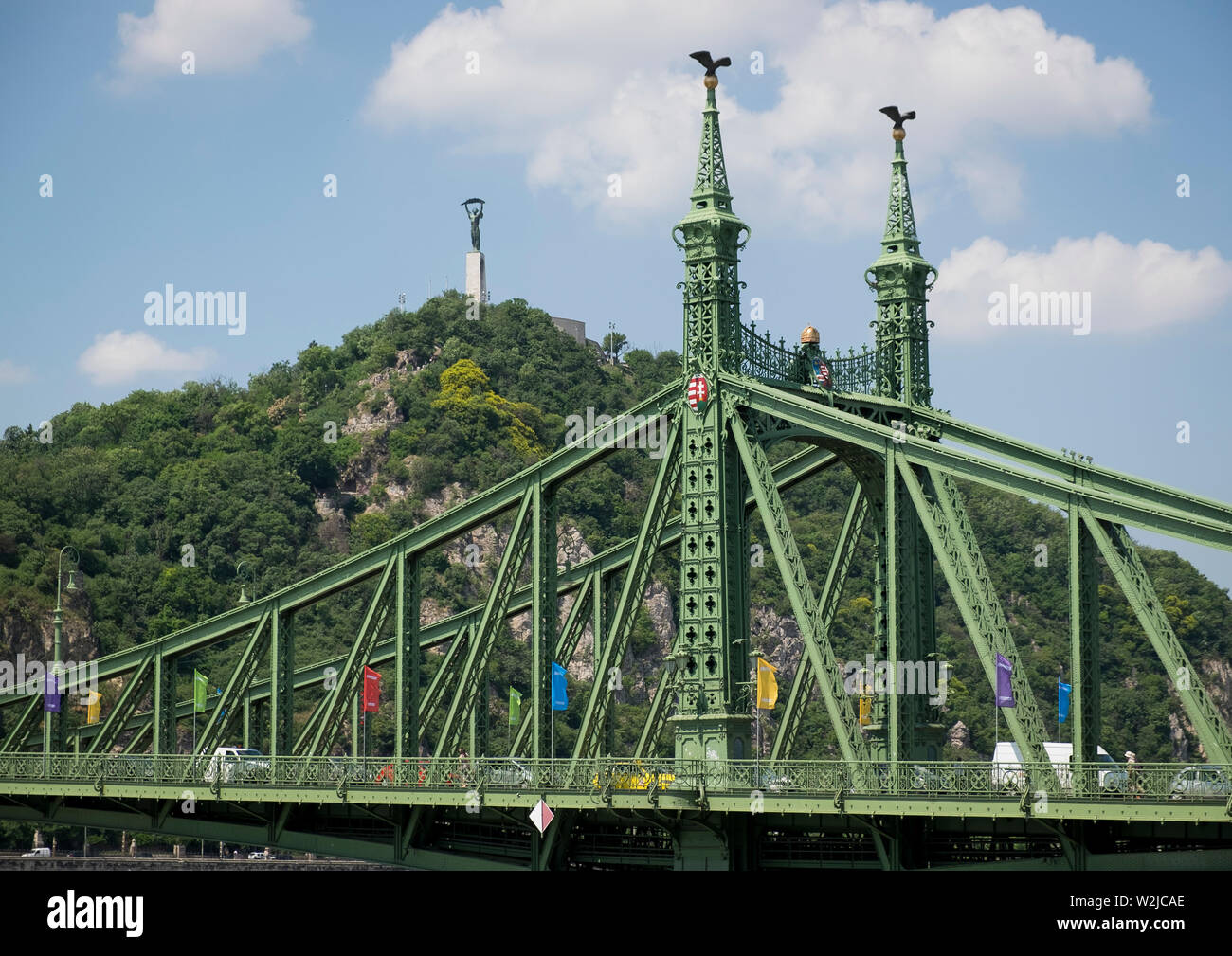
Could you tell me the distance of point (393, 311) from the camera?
598 feet

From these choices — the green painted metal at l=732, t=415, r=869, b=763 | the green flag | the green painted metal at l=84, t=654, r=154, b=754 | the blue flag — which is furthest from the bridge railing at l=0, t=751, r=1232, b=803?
the green flag

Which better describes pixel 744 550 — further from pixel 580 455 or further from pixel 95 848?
pixel 95 848

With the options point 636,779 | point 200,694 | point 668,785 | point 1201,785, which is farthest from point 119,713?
point 1201,785

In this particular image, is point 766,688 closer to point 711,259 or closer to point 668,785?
point 668,785

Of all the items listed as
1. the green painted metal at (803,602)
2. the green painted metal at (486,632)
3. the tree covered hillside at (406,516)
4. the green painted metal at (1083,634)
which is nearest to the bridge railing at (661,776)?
the green painted metal at (803,602)

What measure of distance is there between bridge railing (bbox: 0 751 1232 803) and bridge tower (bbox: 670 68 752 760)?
5.79 ft

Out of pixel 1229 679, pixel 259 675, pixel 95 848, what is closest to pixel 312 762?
pixel 95 848

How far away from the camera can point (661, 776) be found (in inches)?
2180

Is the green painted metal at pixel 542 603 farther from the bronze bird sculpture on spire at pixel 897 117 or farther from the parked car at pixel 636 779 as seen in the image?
the bronze bird sculpture on spire at pixel 897 117

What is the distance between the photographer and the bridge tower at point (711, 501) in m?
55.2

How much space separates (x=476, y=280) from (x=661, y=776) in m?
136

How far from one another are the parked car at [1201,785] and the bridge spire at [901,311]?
64.6 ft

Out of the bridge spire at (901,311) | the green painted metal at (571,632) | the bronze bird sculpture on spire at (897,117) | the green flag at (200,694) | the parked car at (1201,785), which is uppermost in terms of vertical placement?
the bronze bird sculpture on spire at (897,117)
